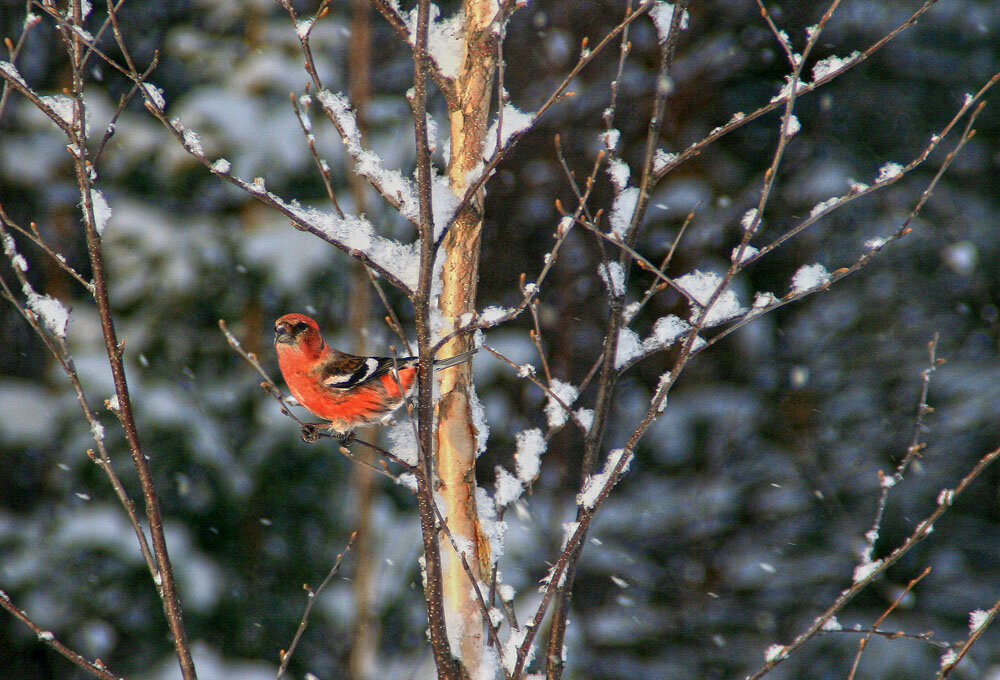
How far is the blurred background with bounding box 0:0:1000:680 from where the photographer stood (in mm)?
3924

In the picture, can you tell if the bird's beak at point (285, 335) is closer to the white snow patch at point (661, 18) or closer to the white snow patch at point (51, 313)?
the white snow patch at point (51, 313)

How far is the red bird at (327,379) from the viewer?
A: 241cm

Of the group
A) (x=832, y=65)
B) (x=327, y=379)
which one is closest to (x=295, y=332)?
(x=327, y=379)

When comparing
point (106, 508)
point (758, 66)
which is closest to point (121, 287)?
point (106, 508)

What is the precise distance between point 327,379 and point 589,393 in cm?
227

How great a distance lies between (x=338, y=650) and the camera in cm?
410

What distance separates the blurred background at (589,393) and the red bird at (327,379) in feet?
5.43

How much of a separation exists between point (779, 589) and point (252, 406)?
10.2 feet

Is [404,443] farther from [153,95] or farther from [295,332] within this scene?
[153,95]

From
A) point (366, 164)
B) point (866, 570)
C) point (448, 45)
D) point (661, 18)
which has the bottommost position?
point (866, 570)

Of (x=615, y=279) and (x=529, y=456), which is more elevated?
(x=615, y=279)

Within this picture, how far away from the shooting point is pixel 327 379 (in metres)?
2.42

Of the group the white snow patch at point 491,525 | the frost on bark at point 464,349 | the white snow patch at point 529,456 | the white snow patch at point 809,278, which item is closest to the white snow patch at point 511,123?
the frost on bark at point 464,349

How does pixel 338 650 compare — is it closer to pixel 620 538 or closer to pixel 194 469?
pixel 194 469
